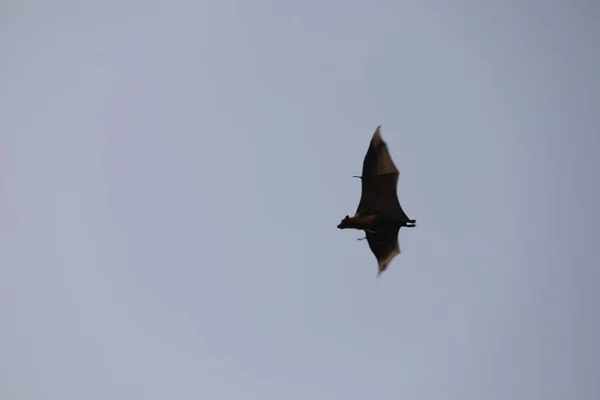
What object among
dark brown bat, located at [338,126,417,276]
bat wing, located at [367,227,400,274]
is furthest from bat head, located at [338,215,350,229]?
bat wing, located at [367,227,400,274]

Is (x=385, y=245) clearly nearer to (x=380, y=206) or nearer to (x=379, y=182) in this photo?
(x=380, y=206)

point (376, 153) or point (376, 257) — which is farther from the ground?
point (376, 153)

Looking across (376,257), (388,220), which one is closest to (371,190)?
(388,220)

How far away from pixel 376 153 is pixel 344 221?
4.01m

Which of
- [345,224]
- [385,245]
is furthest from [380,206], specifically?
[385,245]

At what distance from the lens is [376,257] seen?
36.7m

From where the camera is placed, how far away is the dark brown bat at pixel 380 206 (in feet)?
110

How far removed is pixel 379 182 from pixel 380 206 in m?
1.41

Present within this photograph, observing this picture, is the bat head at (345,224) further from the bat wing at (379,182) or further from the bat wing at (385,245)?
the bat wing at (385,245)

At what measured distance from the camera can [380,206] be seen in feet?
114

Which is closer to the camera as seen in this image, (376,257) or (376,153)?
(376,153)

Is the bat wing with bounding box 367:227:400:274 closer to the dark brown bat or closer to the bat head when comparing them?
the dark brown bat

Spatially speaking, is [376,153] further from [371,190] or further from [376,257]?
[376,257]

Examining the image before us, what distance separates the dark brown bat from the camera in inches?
1315
